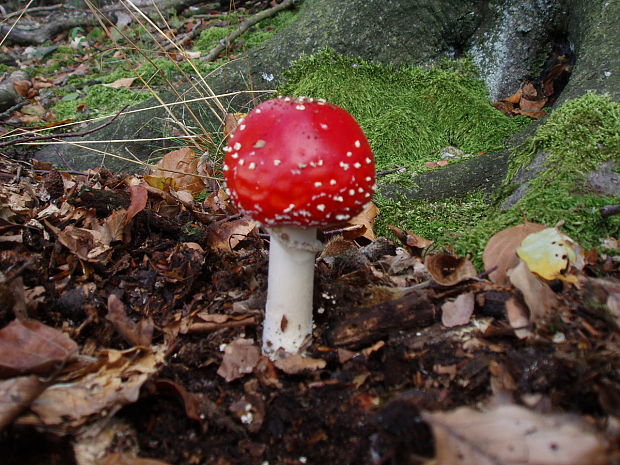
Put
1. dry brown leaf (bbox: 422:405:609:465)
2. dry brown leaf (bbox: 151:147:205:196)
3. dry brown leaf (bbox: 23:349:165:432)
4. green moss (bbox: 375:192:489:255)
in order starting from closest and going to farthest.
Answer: dry brown leaf (bbox: 422:405:609:465) → dry brown leaf (bbox: 23:349:165:432) → green moss (bbox: 375:192:489:255) → dry brown leaf (bbox: 151:147:205:196)

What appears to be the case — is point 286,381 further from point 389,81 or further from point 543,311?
point 389,81

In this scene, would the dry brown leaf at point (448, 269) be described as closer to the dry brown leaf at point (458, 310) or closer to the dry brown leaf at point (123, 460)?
the dry brown leaf at point (458, 310)

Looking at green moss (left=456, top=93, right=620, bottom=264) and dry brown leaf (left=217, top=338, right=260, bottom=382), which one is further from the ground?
green moss (left=456, top=93, right=620, bottom=264)

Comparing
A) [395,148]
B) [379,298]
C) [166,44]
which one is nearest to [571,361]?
[379,298]

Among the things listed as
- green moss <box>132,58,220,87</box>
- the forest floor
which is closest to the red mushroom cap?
the forest floor

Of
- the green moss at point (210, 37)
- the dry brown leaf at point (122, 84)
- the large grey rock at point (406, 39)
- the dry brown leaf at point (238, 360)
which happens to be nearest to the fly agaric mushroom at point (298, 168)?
the dry brown leaf at point (238, 360)

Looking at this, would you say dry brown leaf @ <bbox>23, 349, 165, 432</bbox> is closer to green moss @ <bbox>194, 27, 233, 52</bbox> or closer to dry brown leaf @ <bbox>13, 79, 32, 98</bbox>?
dry brown leaf @ <bbox>13, 79, 32, 98</bbox>
